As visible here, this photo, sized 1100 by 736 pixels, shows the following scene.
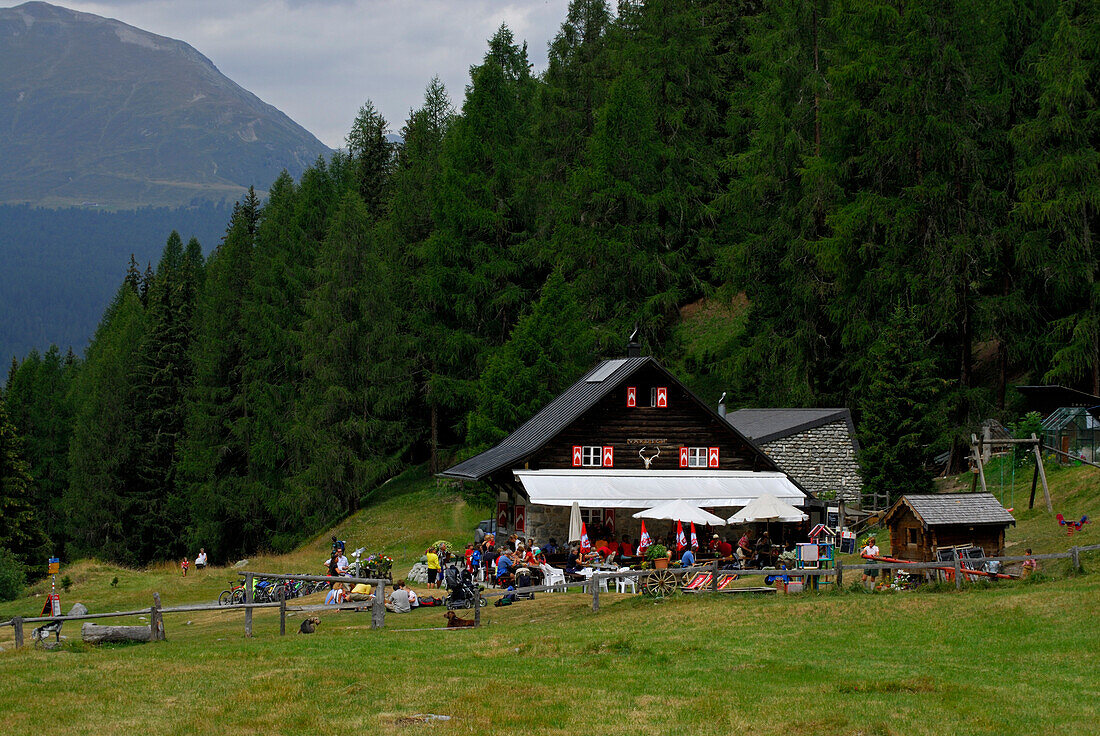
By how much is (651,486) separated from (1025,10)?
19.8m

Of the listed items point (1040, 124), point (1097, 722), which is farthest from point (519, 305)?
point (1097, 722)

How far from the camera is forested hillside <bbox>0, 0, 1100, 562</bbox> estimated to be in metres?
34.9

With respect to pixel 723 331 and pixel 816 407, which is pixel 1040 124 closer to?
pixel 816 407

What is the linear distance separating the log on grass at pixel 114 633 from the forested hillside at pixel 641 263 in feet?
67.8

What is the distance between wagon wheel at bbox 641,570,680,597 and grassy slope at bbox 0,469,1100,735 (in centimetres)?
58

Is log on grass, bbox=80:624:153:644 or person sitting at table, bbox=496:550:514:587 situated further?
person sitting at table, bbox=496:550:514:587

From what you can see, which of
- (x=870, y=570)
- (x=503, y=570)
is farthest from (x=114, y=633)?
(x=870, y=570)

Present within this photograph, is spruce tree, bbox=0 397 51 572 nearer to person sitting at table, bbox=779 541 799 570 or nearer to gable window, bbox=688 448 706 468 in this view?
gable window, bbox=688 448 706 468

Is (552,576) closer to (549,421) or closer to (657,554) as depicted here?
(657,554)

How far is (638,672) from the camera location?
13.1 meters

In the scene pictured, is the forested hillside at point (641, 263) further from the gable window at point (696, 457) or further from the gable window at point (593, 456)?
the gable window at point (593, 456)

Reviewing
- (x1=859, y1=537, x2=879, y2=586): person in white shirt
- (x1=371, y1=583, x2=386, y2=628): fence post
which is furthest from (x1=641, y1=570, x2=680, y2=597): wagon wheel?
(x1=371, y1=583, x2=386, y2=628): fence post

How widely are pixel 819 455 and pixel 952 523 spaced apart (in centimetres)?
1402

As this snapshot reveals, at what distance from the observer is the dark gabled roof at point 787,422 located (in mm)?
35781
